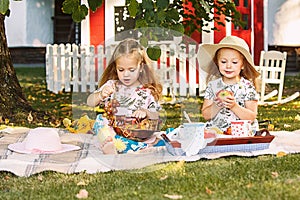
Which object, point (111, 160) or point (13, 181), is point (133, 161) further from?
point (13, 181)

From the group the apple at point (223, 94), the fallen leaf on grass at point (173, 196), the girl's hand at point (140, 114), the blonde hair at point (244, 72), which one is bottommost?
the fallen leaf on grass at point (173, 196)

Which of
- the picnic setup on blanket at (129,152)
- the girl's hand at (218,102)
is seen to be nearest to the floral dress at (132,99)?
the picnic setup on blanket at (129,152)

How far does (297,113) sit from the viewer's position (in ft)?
26.4

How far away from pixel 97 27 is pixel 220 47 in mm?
6955

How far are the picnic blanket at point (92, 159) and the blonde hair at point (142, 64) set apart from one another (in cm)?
52

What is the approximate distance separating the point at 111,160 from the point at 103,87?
30.9 inches

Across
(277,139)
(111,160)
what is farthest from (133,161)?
(277,139)

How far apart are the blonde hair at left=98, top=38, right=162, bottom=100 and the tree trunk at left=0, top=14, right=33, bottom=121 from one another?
2.11m


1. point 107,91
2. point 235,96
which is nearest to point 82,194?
point 107,91

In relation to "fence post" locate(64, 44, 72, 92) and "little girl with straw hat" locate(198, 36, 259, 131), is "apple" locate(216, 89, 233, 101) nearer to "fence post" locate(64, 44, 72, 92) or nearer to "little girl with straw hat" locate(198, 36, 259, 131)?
"little girl with straw hat" locate(198, 36, 259, 131)

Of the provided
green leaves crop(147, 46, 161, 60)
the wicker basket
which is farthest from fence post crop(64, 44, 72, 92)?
green leaves crop(147, 46, 161, 60)

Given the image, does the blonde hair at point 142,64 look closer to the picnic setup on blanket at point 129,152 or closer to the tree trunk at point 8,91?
the picnic setup on blanket at point 129,152

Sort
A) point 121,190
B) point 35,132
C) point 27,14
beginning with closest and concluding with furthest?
point 121,190, point 35,132, point 27,14

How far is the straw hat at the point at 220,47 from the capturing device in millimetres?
5133
